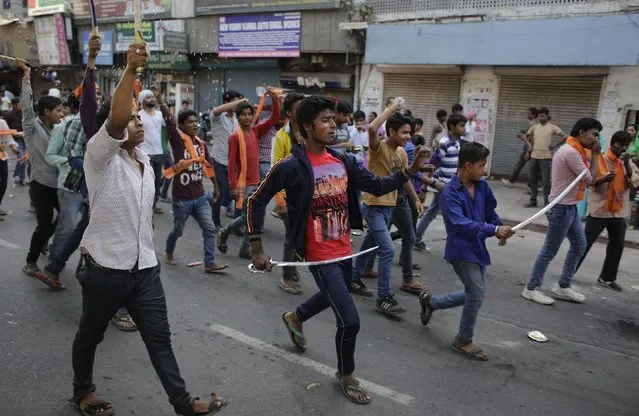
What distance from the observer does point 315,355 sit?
4031mm

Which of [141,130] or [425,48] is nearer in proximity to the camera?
[141,130]

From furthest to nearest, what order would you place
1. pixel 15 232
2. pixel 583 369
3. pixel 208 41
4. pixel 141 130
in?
pixel 208 41 → pixel 15 232 → pixel 583 369 → pixel 141 130

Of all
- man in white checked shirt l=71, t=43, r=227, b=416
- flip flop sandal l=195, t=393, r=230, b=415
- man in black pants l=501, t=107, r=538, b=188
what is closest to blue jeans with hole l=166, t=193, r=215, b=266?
man in white checked shirt l=71, t=43, r=227, b=416

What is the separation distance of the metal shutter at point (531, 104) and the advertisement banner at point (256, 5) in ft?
18.8

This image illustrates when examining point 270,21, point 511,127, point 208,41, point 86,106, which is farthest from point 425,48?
point 86,106

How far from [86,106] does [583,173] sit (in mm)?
4206

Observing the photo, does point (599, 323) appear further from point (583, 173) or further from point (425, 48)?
point (425, 48)

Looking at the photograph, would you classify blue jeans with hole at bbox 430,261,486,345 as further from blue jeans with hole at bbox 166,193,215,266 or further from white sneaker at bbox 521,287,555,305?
blue jeans with hole at bbox 166,193,215,266

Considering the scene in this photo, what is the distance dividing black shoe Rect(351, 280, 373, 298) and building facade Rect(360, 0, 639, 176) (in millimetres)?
8346

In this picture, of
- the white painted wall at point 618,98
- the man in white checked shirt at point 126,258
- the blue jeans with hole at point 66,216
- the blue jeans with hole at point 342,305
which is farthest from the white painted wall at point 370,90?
the man in white checked shirt at point 126,258

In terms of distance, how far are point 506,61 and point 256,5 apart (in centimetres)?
898

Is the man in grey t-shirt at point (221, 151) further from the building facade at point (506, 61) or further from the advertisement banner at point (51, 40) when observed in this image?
the advertisement banner at point (51, 40)

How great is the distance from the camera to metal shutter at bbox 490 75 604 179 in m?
11.9

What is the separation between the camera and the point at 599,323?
5109 mm
